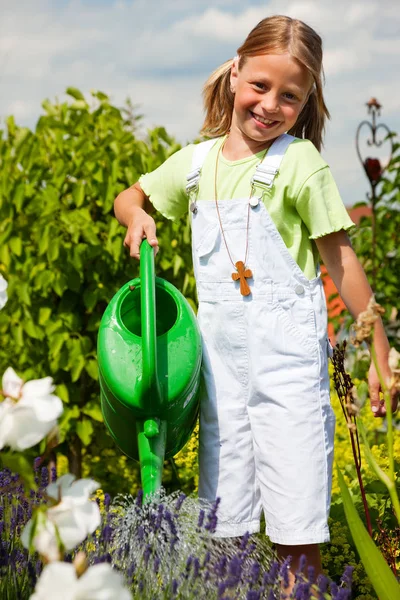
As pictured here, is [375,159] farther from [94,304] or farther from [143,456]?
[143,456]

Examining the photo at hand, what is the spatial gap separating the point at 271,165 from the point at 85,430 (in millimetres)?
1793

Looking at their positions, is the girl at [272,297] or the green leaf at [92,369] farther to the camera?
the green leaf at [92,369]

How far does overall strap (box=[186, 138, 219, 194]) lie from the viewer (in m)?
2.17

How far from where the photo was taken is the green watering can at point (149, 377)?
1.88m

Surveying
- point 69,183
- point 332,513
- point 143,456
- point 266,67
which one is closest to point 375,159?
point 69,183

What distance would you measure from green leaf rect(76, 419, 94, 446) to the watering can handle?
159 centimetres

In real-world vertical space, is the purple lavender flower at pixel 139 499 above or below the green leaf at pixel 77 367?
below

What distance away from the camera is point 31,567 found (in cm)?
157

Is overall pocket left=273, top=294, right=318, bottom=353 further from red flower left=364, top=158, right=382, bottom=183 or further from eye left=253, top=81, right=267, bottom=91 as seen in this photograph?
red flower left=364, top=158, right=382, bottom=183

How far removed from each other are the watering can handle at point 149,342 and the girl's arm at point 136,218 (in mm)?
91

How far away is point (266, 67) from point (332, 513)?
5.04ft

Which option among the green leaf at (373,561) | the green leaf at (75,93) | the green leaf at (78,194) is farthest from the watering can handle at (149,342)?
the green leaf at (75,93)

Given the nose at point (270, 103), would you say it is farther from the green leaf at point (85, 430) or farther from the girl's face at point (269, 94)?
the green leaf at point (85, 430)

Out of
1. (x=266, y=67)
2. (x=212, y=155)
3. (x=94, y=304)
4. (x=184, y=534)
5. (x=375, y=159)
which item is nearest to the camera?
Result: (x=184, y=534)
